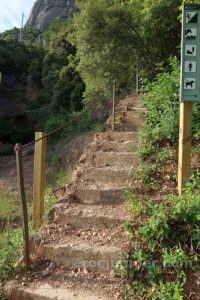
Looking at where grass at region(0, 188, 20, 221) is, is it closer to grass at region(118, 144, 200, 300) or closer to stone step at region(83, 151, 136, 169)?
stone step at region(83, 151, 136, 169)

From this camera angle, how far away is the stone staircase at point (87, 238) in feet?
10.8

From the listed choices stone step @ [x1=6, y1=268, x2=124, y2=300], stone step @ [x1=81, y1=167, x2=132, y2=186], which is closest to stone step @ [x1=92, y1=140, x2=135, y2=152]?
stone step @ [x1=81, y1=167, x2=132, y2=186]

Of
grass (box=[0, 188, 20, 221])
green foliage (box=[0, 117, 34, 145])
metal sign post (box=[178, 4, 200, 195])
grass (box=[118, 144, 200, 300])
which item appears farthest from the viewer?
green foliage (box=[0, 117, 34, 145])

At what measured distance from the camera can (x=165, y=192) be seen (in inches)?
165

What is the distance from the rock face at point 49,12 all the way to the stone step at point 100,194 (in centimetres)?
5094

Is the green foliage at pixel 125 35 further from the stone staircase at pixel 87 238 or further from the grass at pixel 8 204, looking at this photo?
the stone staircase at pixel 87 238

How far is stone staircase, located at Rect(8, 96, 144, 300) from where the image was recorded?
10.8 feet

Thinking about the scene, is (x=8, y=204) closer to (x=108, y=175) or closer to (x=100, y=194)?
(x=108, y=175)

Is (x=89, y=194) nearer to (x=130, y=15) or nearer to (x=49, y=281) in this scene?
(x=49, y=281)

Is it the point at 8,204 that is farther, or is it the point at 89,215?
the point at 8,204

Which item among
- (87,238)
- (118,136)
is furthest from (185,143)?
(118,136)

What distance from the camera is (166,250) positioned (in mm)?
3217

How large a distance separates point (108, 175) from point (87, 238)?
1283mm

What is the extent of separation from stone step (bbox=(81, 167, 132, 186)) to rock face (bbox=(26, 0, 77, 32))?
50.4 m
